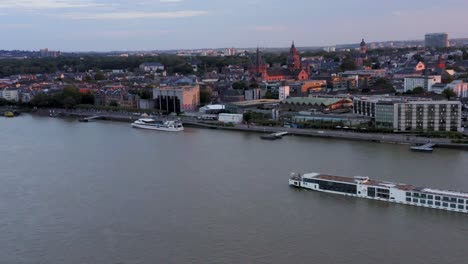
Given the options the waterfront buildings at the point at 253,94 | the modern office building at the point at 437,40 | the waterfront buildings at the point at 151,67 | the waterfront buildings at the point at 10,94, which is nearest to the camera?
the waterfront buildings at the point at 253,94

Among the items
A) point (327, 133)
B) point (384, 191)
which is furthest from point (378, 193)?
point (327, 133)

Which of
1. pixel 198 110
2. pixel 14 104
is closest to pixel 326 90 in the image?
pixel 198 110

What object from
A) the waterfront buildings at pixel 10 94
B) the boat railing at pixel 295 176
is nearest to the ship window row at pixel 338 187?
the boat railing at pixel 295 176

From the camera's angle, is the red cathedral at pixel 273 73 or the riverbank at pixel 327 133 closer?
the riverbank at pixel 327 133

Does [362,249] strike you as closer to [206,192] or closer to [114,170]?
[206,192]

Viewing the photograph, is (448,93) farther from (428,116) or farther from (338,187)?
(338,187)

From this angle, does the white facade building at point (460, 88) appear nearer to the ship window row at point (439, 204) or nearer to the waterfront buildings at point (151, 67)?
the ship window row at point (439, 204)

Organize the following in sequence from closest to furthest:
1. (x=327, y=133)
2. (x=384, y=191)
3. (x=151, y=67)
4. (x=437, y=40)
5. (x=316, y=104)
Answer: (x=384, y=191), (x=327, y=133), (x=316, y=104), (x=151, y=67), (x=437, y=40)
